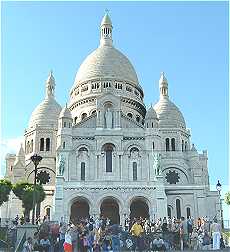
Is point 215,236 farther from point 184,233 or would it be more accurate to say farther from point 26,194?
point 26,194

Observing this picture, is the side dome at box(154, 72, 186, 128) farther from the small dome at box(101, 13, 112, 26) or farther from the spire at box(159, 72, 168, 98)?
the small dome at box(101, 13, 112, 26)

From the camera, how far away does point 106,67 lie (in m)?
66.5

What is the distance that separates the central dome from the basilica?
140 millimetres

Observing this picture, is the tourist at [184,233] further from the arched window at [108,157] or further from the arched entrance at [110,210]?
the arched window at [108,157]

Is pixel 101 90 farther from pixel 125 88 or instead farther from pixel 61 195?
pixel 61 195

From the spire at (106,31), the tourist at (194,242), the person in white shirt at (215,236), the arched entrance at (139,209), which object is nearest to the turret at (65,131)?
the arched entrance at (139,209)

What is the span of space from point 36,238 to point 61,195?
24887 millimetres

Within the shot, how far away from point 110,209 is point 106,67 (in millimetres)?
21508

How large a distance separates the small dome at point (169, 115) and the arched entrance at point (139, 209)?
13.5 metres

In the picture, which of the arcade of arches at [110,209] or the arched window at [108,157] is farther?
the arched window at [108,157]

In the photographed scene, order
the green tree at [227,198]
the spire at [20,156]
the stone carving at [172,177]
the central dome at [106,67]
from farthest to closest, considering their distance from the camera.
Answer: the central dome at [106,67]
the spire at [20,156]
the stone carving at [172,177]
the green tree at [227,198]

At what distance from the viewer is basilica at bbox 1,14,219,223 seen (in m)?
49.2

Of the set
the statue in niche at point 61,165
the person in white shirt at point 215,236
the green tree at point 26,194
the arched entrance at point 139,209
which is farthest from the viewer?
the arched entrance at point 139,209

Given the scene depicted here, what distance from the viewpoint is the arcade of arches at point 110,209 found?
50.8 metres
